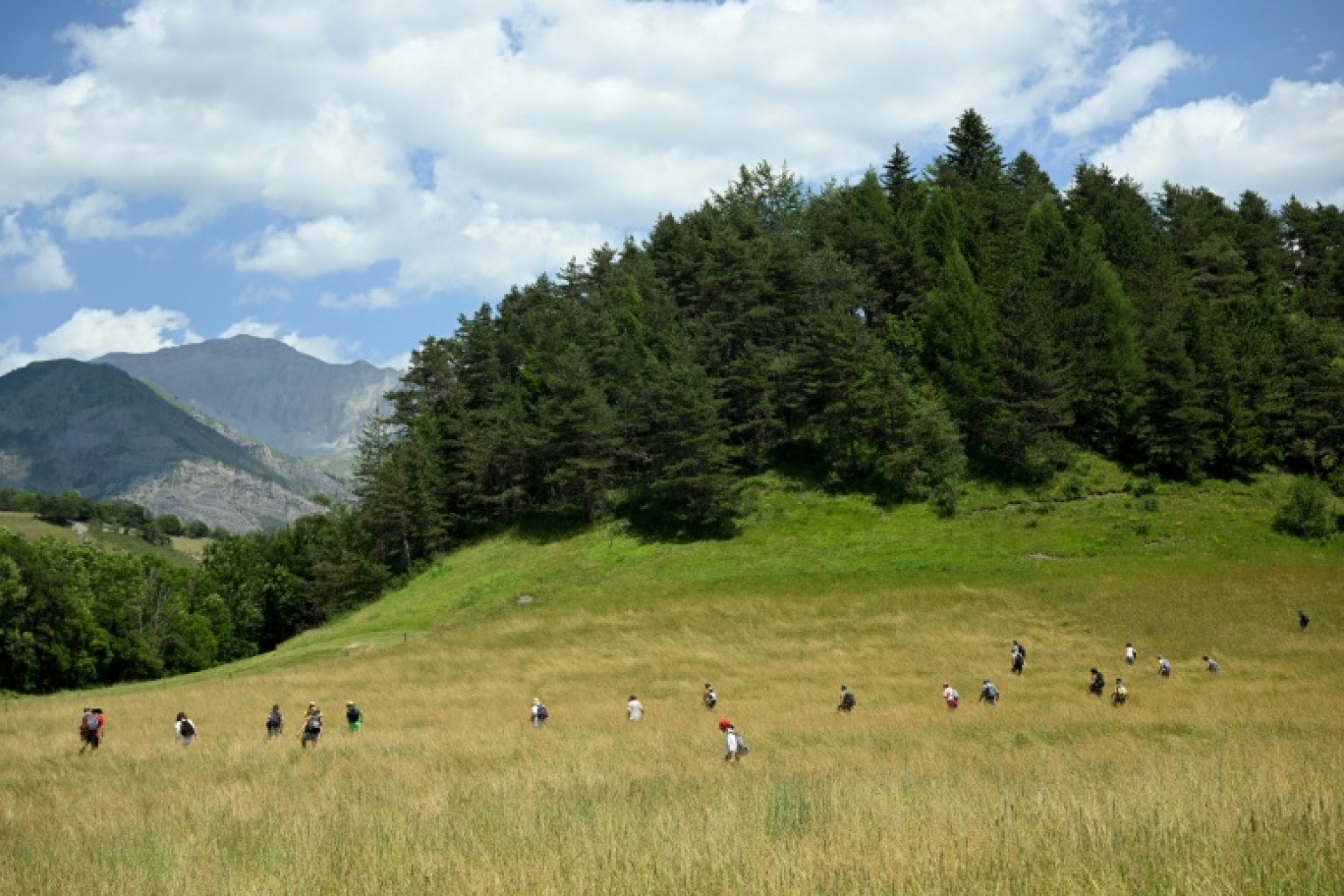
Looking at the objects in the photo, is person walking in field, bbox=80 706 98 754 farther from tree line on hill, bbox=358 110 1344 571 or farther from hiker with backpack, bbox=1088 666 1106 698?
tree line on hill, bbox=358 110 1344 571

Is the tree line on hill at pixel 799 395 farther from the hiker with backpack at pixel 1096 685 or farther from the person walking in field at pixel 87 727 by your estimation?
the person walking in field at pixel 87 727

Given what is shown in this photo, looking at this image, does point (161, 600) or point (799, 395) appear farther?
point (161, 600)

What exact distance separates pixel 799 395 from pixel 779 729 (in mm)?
45886

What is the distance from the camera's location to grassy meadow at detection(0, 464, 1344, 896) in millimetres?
7566

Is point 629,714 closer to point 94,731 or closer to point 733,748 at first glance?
point 733,748

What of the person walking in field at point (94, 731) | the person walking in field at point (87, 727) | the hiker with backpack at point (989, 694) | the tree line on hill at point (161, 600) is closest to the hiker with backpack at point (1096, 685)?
the hiker with backpack at point (989, 694)

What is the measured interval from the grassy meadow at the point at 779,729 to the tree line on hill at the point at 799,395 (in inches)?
209

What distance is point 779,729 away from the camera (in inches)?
997

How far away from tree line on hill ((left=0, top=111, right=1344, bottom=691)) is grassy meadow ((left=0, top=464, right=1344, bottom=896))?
17.4ft

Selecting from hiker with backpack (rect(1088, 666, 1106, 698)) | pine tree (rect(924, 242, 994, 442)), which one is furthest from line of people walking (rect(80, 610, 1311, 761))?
pine tree (rect(924, 242, 994, 442))

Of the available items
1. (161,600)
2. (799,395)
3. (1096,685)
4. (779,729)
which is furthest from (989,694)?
(161,600)

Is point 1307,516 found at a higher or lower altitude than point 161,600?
higher

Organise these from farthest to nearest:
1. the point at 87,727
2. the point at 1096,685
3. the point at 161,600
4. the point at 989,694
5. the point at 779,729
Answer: the point at 161,600 → the point at 1096,685 → the point at 989,694 → the point at 779,729 → the point at 87,727

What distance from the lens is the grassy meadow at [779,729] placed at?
24.8 ft
